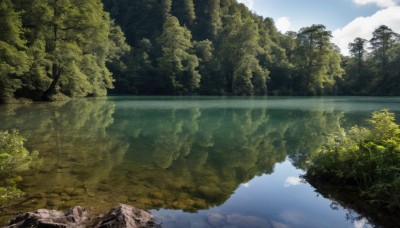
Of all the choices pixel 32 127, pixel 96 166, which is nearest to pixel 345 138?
pixel 96 166

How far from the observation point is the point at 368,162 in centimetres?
673

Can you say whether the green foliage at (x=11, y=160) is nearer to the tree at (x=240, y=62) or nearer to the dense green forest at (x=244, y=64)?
the dense green forest at (x=244, y=64)

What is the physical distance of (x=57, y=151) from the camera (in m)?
10.9

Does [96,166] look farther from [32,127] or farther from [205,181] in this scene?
[32,127]

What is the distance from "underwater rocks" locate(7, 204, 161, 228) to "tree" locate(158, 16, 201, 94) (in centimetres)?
5721

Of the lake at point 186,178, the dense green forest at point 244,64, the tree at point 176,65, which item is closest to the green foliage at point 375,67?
the dense green forest at point 244,64

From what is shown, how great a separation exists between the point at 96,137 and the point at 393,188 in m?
11.5

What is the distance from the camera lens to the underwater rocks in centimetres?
461

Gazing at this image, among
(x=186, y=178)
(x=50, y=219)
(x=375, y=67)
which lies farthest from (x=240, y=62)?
(x=50, y=219)

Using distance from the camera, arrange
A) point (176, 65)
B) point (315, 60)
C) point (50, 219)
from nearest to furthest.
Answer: point (50, 219), point (176, 65), point (315, 60)

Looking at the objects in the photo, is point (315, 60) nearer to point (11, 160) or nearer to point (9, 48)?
point (9, 48)

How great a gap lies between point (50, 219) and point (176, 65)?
58.5 m

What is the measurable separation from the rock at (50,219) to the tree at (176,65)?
57.3 meters

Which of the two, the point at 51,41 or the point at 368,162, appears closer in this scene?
the point at 368,162
